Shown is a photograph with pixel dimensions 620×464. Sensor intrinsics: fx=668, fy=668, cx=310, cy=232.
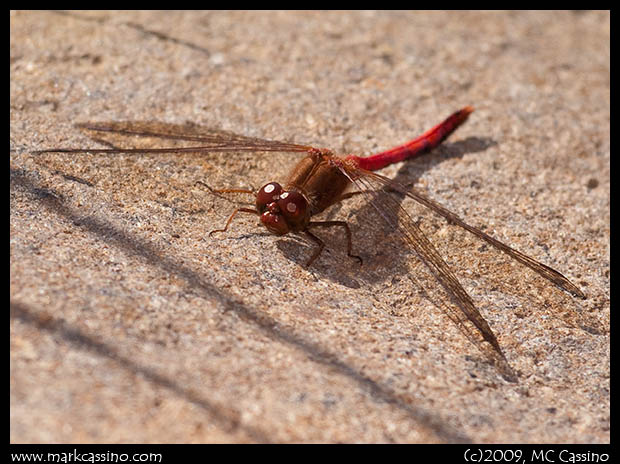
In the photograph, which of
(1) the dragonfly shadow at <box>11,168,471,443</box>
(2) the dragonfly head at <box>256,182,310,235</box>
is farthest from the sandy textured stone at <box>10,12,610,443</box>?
(2) the dragonfly head at <box>256,182,310,235</box>

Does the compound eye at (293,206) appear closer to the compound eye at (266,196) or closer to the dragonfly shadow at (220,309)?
the compound eye at (266,196)

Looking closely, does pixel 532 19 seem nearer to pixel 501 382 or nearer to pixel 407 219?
pixel 407 219

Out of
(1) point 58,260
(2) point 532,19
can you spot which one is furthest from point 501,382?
(2) point 532,19

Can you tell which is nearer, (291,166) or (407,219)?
(407,219)

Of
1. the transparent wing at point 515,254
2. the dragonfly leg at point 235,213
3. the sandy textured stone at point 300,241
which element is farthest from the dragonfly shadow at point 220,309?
the transparent wing at point 515,254

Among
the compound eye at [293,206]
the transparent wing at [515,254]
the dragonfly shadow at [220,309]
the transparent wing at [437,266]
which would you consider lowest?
the dragonfly shadow at [220,309]

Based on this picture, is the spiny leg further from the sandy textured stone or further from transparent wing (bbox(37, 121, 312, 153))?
transparent wing (bbox(37, 121, 312, 153))

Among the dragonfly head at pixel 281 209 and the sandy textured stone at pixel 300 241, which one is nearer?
the sandy textured stone at pixel 300 241
